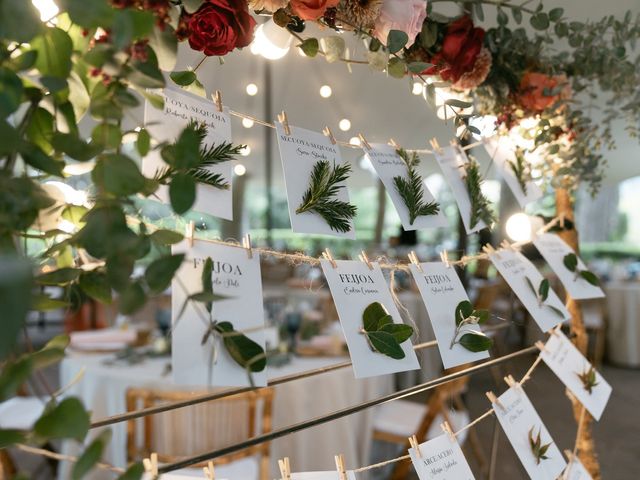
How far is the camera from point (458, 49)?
0.90 metres

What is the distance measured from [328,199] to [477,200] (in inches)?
13.0

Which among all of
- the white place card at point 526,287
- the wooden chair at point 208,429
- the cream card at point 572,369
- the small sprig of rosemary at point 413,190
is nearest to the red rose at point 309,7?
the small sprig of rosemary at point 413,190

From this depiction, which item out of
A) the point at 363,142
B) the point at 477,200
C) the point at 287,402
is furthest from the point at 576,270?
the point at 287,402

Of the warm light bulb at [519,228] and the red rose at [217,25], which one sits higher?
the red rose at [217,25]

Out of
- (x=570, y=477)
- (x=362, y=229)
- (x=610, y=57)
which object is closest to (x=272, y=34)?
(x=610, y=57)

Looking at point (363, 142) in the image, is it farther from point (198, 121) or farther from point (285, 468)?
point (285, 468)

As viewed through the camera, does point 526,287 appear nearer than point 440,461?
No

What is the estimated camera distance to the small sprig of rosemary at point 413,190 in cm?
83

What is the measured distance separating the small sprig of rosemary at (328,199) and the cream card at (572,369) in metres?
0.55

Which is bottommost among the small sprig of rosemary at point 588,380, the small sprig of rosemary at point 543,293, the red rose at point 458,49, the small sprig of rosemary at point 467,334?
the small sprig of rosemary at point 588,380

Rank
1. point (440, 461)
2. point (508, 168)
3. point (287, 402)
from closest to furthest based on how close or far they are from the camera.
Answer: point (440, 461), point (508, 168), point (287, 402)

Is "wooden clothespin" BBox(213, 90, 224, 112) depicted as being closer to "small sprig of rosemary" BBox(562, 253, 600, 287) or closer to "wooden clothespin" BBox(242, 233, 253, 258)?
"wooden clothespin" BBox(242, 233, 253, 258)

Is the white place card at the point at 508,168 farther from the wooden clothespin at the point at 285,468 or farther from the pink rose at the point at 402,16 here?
the wooden clothespin at the point at 285,468

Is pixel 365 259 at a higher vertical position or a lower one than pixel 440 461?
higher
